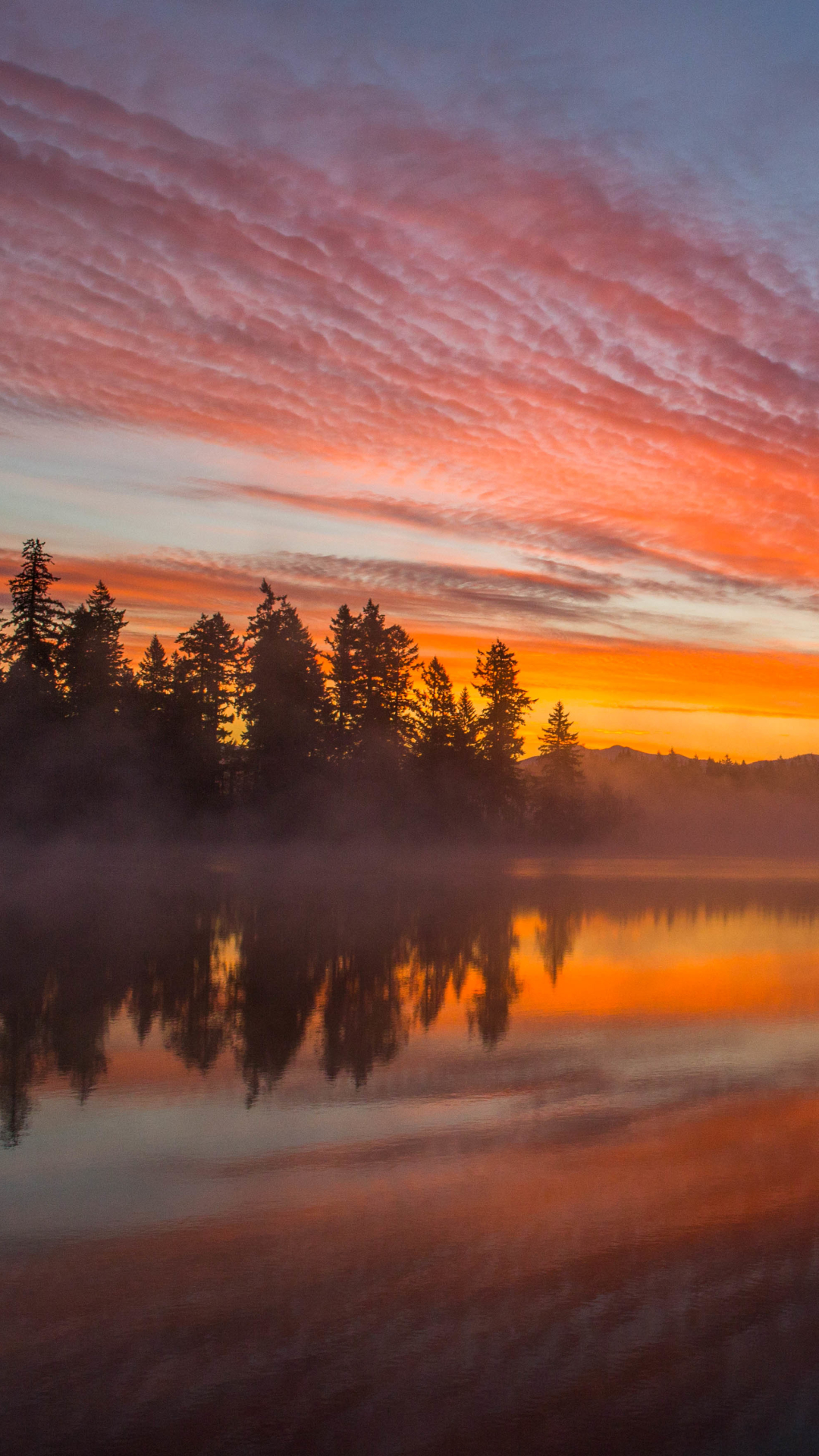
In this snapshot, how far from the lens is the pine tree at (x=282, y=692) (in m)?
63.2

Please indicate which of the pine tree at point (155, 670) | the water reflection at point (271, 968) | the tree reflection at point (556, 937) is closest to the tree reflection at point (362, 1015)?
the water reflection at point (271, 968)

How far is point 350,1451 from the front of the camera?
14.7ft

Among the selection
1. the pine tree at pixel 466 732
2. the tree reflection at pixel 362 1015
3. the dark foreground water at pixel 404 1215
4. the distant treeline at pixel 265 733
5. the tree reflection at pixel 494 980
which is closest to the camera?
the dark foreground water at pixel 404 1215

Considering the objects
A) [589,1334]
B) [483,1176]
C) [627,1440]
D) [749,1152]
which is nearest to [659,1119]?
[749,1152]

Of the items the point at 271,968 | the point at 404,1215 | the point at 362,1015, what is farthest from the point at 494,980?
the point at 404,1215

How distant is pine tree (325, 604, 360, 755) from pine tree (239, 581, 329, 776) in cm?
284

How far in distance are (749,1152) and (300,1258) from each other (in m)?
3.78

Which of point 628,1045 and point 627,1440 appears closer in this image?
point 627,1440

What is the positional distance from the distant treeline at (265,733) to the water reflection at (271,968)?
66.3ft

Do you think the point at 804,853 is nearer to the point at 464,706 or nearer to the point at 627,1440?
the point at 464,706

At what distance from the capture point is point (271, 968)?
17.0 meters

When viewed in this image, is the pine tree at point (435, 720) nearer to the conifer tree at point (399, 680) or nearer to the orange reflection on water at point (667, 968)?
the conifer tree at point (399, 680)

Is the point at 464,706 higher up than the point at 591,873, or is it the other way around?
the point at 464,706

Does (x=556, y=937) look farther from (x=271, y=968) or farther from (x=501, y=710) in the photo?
(x=501, y=710)
